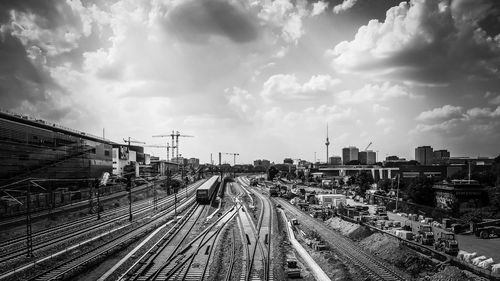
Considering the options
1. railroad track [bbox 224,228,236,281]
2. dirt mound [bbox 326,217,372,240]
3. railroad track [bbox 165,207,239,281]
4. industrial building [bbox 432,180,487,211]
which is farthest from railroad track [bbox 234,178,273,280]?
industrial building [bbox 432,180,487,211]

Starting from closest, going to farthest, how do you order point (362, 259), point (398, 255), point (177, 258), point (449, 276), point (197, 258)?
1. point (449, 276)
2. point (398, 255)
3. point (177, 258)
4. point (197, 258)
5. point (362, 259)

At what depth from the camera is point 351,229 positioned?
2015 inches

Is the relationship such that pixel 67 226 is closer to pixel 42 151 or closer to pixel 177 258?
pixel 177 258

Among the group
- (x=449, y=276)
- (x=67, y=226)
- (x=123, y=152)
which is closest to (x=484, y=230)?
(x=449, y=276)

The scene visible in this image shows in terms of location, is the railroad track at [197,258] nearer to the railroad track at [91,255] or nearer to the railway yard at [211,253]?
the railway yard at [211,253]

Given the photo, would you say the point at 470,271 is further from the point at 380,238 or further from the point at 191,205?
the point at 191,205

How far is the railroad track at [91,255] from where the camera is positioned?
29562mm

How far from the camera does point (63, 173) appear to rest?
88.6 meters

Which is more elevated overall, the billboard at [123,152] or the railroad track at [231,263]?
the billboard at [123,152]

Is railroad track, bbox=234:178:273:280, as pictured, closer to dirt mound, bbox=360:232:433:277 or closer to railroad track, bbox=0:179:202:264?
dirt mound, bbox=360:232:433:277

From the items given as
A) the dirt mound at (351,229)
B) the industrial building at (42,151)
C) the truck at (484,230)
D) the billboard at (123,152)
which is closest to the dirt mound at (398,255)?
the dirt mound at (351,229)

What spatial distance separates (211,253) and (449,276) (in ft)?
72.4

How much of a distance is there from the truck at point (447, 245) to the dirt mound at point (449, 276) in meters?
9.04

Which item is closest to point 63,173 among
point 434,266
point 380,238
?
point 380,238
